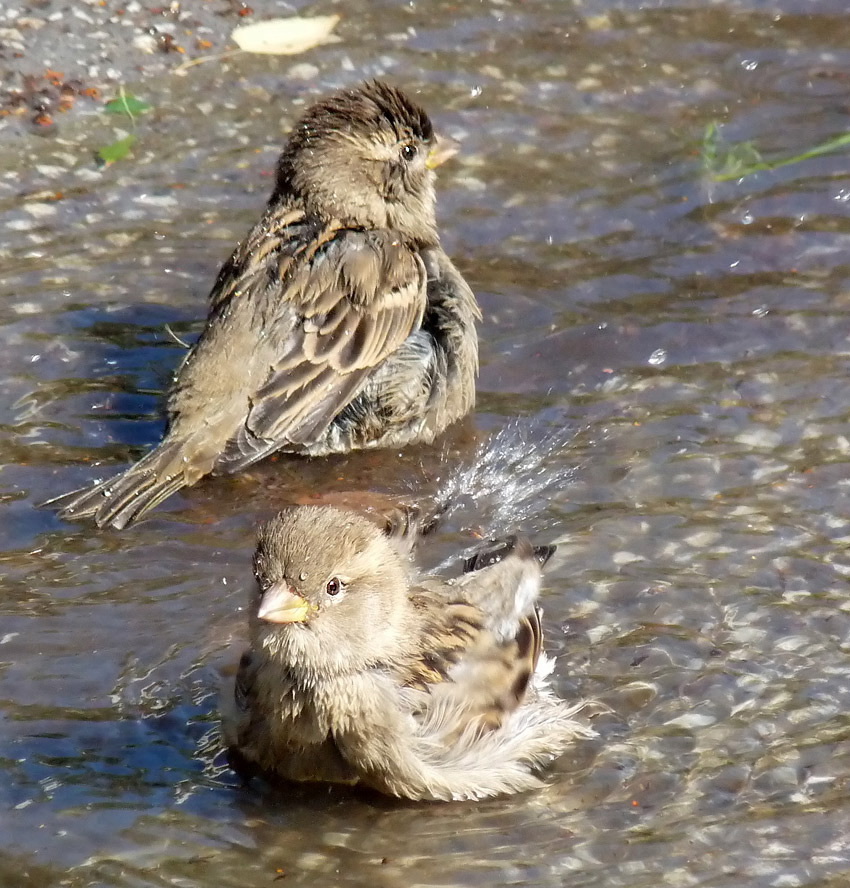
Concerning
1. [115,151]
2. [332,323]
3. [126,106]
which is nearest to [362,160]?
[332,323]

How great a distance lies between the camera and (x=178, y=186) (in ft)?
25.0

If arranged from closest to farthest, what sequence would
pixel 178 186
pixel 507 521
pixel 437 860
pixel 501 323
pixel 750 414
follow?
pixel 437 860, pixel 507 521, pixel 750 414, pixel 501 323, pixel 178 186

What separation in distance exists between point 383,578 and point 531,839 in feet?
2.62

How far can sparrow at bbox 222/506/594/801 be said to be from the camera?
4281 millimetres

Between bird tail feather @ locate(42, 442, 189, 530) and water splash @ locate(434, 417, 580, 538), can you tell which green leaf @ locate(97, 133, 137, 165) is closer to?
bird tail feather @ locate(42, 442, 189, 530)

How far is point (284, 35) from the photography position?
28.5ft

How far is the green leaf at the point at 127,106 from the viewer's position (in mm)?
8094

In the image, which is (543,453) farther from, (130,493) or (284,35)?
(284,35)

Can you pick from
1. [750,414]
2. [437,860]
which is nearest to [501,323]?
[750,414]

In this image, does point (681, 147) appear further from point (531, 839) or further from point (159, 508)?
point (531, 839)

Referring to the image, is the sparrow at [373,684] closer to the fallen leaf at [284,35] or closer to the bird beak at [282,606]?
the bird beak at [282,606]

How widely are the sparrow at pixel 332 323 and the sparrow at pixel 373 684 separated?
1424 mm

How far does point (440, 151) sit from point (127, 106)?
1.97 metres

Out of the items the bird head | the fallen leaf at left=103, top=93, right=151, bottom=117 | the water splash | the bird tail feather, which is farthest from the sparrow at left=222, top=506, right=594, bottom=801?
the fallen leaf at left=103, top=93, right=151, bottom=117
